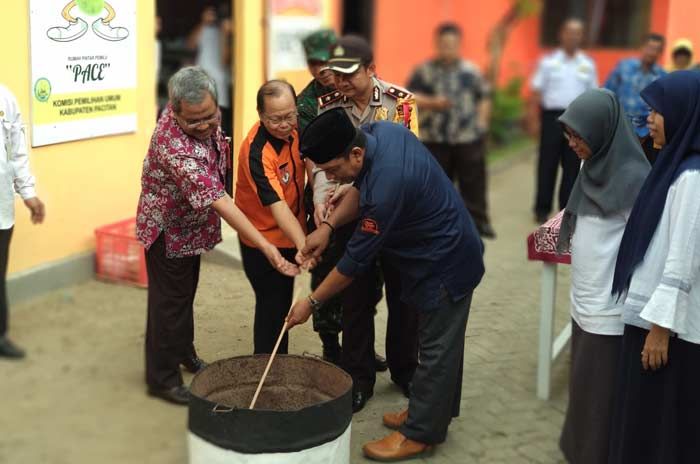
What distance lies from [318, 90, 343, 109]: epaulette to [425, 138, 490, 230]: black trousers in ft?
12.5

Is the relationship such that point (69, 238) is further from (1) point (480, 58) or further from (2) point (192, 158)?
(1) point (480, 58)

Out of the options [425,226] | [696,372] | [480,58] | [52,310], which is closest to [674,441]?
[696,372]

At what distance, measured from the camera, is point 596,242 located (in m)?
3.51

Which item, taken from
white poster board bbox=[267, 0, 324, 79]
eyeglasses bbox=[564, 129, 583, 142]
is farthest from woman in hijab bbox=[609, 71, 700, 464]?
white poster board bbox=[267, 0, 324, 79]

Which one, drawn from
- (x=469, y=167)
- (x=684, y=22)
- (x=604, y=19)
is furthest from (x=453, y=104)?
(x=604, y=19)

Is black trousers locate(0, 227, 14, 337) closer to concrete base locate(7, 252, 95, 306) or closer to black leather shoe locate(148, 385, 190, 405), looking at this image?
concrete base locate(7, 252, 95, 306)

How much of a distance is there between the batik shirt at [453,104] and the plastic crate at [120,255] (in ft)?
13.9

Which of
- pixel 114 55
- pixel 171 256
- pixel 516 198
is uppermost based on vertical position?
pixel 114 55

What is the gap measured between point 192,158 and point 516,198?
6.93m

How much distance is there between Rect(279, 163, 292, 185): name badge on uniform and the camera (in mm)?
3455

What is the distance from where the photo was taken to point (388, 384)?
13.7 feet

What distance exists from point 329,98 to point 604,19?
9848mm

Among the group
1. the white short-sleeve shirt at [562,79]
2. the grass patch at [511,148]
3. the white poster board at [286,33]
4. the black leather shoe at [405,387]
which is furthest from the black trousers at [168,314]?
the grass patch at [511,148]

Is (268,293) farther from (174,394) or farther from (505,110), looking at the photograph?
(505,110)
